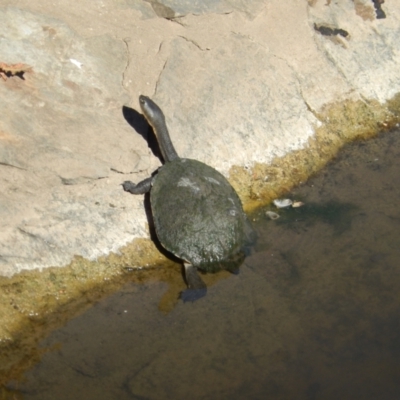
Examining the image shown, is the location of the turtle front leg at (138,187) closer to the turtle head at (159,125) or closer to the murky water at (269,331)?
the turtle head at (159,125)

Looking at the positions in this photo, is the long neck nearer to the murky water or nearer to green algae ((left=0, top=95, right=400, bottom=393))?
green algae ((left=0, top=95, right=400, bottom=393))

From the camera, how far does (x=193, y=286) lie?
188 inches

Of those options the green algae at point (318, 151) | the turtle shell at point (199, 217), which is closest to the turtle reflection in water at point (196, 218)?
the turtle shell at point (199, 217)

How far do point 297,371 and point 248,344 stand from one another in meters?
0.40

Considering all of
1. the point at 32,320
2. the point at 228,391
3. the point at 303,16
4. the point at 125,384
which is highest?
the point at 303,16

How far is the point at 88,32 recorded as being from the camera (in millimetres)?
5684

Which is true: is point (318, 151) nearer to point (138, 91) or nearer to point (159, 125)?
point (159, 125)

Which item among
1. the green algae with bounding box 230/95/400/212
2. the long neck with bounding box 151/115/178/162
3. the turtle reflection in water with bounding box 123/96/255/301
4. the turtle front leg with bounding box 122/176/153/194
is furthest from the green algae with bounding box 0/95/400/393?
the long neck with bounding box 151/115/178/162

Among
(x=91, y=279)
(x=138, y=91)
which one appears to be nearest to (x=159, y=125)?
(x=138, y=91)

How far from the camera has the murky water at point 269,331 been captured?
404cm

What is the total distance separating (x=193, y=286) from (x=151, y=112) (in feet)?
4.96

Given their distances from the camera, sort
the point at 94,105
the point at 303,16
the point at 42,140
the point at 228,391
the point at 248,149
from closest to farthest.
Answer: the point at 228,391 → the point at 42,140 → the point at 94,105 → the point at 248,149 → the point at 303,16

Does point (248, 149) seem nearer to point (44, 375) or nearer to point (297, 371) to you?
point (297, 371)

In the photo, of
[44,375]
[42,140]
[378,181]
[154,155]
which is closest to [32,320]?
[44,375]
